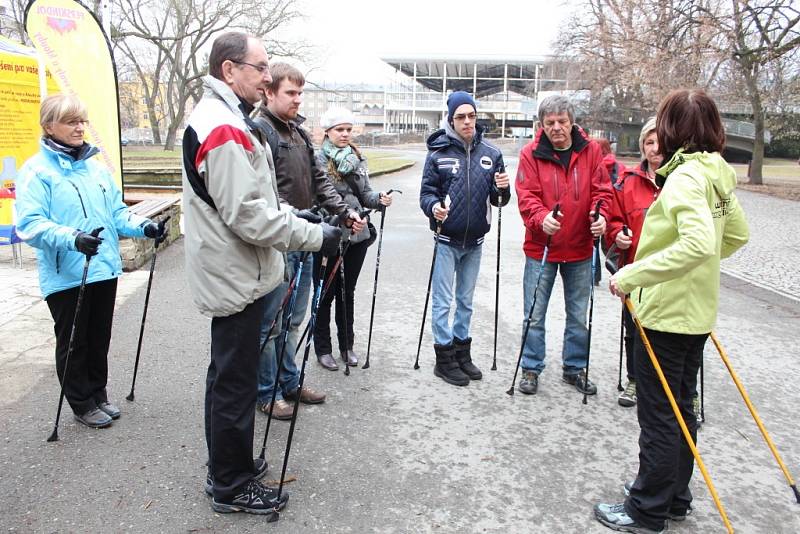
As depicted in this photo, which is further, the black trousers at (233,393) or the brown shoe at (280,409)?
the brown shoe at (280,409)

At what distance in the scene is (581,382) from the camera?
173 inches

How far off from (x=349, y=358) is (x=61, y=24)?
18.5 feet

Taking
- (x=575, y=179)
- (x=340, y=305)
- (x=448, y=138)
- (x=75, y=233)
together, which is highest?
(x=448, y=138)

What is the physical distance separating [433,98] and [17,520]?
79.2m

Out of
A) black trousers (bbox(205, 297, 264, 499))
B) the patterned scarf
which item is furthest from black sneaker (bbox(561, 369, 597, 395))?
black trousers (bbox(205, 297, 264, 499))

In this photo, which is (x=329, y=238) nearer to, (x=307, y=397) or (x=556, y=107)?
(x=307, y=397)

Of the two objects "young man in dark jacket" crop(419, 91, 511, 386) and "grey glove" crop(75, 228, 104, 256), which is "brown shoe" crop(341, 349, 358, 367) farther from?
"grey glove" crop(75, 228, 104, 256)

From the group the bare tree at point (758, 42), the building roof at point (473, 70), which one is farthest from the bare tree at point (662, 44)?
the building roof at point (473, 70)

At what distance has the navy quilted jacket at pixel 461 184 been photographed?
443cm

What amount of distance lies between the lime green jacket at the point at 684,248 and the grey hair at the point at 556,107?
4.74 feet

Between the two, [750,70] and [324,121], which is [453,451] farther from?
[750,70]

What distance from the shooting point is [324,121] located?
457cm

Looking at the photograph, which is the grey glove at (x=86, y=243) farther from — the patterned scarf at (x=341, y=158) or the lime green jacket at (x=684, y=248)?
the lime green jacket at (x=684, y=248)

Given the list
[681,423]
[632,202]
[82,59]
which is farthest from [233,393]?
[82,59]
